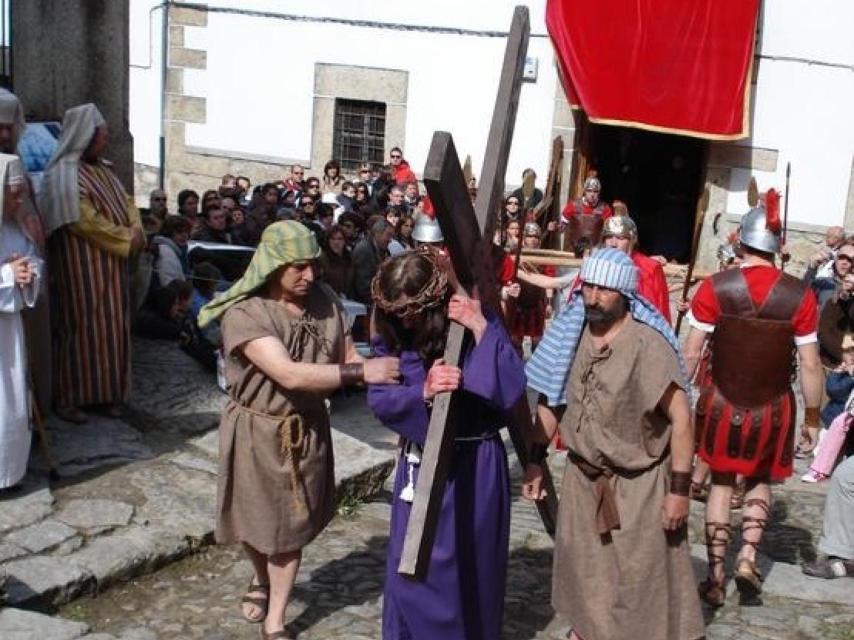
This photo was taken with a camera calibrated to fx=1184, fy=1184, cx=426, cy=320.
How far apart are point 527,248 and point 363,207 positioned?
368 cm

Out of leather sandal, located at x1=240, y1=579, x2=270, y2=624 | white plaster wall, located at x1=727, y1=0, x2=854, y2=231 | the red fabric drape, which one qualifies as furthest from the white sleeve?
white plaster wall, located at x1=727, y1=0, x2=854, y2=231

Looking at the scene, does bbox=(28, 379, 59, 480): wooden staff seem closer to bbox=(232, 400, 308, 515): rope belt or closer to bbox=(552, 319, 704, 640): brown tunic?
bbox=(232, 400, 308, 515): rope belt

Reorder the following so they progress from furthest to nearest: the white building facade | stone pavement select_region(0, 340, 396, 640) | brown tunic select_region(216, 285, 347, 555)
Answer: the white building facade
stone pavement select_region(0, 340, 396, 640)
brown tunic select_region(216, 285, 347, 555)

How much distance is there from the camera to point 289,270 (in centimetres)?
428

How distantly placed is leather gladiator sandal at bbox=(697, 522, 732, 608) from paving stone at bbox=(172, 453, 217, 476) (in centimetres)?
242

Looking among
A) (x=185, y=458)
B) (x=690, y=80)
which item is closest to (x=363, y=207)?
(x=690, y=80)

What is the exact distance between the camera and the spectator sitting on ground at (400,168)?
14.7m

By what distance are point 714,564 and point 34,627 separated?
9.16ft

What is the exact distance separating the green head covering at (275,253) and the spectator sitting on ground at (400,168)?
33.5ft

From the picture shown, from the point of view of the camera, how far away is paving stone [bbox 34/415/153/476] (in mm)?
5836

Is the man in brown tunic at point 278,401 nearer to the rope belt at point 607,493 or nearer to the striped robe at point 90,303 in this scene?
the rope belt at point 607,493

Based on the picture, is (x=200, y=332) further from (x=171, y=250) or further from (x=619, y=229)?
(x=619, y=229)

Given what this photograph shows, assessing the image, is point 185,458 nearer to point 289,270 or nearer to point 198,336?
point 198,336

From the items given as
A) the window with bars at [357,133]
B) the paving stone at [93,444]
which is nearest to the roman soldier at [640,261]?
the paving stone at [93,444]
